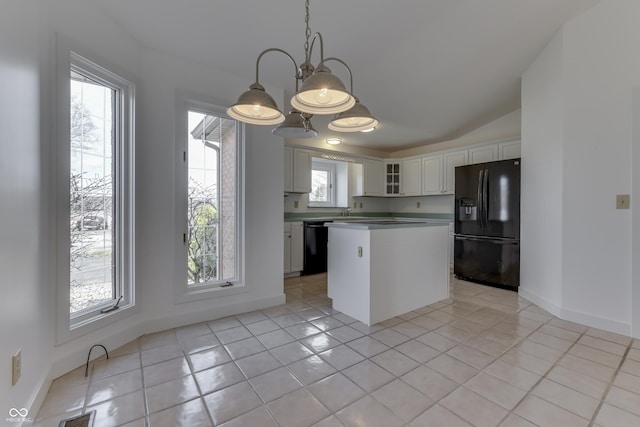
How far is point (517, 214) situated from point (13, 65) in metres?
4.34

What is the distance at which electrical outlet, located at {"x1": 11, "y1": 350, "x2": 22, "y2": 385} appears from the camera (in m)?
1.21

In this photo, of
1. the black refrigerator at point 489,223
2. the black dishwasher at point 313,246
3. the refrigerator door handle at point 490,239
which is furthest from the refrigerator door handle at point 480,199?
the black dishwasher at point 313,246

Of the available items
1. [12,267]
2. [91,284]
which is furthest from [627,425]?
[91,284]

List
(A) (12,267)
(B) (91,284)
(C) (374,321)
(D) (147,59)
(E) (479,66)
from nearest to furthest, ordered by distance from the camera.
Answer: (A) (12,267)
(B) (91,284)
(D) (147,59)
(C) (374,321)
(E) (479,66)

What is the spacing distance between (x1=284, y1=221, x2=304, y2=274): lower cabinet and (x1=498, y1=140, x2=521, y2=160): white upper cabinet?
318 centimetres

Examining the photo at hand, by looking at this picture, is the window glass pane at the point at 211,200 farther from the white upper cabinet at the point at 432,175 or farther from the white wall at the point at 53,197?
the white upper cabinet at the point at 432,175

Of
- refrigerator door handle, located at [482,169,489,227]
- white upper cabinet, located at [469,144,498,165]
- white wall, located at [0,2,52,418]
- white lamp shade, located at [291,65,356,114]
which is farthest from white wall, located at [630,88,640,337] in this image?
white wall, located at [0,2,52,418]

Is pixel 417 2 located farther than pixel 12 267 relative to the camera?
Yes

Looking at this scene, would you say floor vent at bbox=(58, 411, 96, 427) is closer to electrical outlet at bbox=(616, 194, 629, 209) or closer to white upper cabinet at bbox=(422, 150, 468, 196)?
electrical outlet at bbox=(616, 194, 629, 209)

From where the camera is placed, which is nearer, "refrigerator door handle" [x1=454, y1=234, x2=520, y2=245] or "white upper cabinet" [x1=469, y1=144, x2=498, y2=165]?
"refrigerator door handle" [x1=454, y1=234, x2=520, y2=245]

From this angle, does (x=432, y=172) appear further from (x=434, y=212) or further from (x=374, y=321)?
(x=374, y=321)

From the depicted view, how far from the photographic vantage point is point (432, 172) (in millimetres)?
4938

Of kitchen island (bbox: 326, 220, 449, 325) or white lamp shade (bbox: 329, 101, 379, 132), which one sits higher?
white lamp shade (bbox: 329, 101, 379, 132)

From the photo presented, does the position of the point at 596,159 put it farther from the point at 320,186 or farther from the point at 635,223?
the point at 320,186
